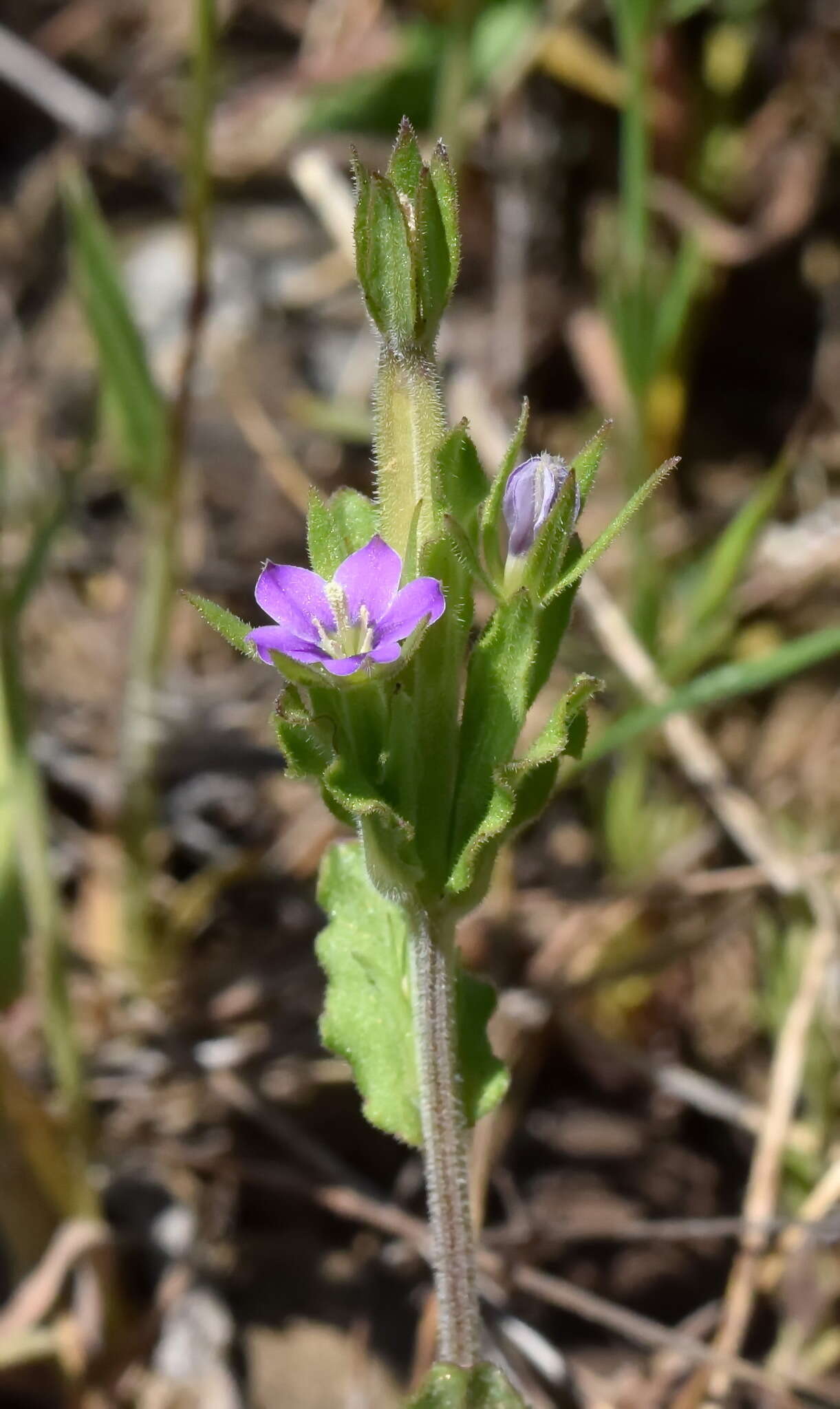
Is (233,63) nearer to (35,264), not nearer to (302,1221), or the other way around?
(35,264)

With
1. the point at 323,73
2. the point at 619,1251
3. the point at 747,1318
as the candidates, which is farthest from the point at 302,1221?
the point at 323,73

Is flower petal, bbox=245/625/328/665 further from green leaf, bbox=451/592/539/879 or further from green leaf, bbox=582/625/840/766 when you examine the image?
green leaf, bbox=582/625/840/766

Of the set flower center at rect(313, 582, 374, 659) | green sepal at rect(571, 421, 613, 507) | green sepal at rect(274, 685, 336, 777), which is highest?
green sepal at rect(571, 421, 613, 507)

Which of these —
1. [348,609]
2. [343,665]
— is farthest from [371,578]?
[343,665]

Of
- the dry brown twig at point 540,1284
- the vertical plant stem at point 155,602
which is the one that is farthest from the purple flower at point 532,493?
the vertical plant stem at point 155,602

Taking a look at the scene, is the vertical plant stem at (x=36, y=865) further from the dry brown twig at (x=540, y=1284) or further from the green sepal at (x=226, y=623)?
the green sepal at (x=226, y=623)

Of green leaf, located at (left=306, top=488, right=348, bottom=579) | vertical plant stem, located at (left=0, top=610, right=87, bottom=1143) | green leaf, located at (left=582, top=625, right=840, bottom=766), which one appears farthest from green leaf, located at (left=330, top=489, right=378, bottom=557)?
vertical plant stem, located at (left=0, top=610, right=87, bottom=1143)
